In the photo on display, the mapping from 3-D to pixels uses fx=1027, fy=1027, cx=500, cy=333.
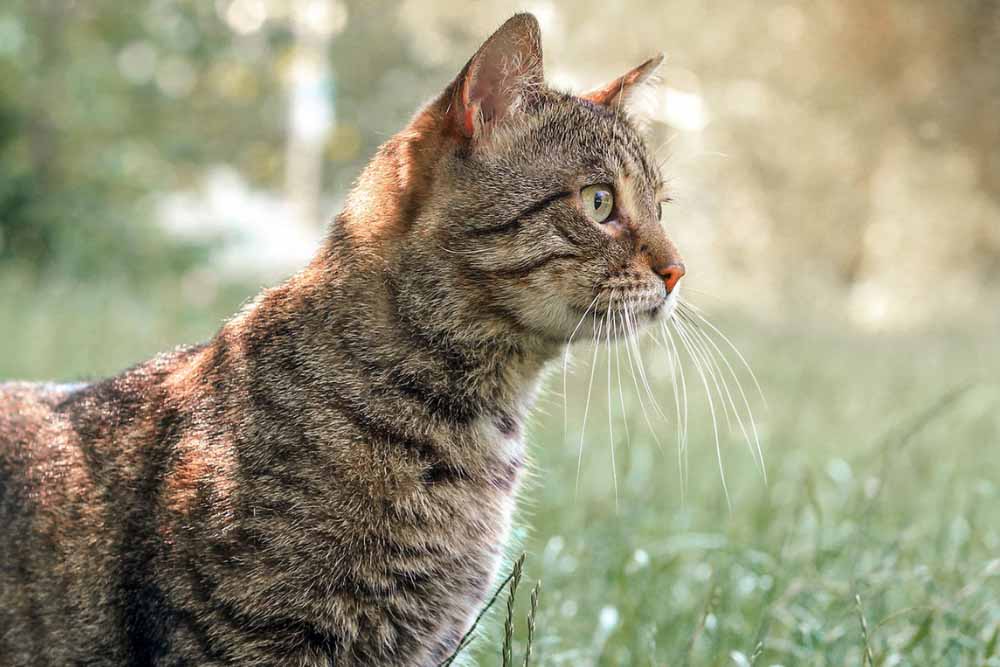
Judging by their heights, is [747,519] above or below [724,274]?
below

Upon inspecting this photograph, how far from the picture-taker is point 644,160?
2.42m

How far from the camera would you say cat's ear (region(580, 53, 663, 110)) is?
98.7 inches

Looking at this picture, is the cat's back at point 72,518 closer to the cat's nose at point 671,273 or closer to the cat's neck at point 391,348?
the cat's neck at point 391,348

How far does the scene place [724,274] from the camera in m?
13.6

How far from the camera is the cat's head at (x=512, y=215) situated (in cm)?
209

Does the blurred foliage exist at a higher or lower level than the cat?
higher

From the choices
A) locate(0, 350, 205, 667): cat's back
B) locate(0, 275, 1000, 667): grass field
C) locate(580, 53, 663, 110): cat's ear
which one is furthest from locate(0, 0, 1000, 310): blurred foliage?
locate(0, 350, 205, 667): cat's back

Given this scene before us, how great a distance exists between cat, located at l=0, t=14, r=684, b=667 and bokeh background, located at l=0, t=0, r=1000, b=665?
0.26 meters

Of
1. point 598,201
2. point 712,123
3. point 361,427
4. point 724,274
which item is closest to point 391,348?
point 361,427

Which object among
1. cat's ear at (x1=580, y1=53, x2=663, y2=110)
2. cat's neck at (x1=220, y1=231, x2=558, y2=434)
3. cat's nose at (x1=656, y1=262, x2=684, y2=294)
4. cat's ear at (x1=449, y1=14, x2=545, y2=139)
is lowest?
cat's neck at (x1=220, y1=231, x2=558, y2=434)

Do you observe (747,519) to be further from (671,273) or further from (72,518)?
(72,518)

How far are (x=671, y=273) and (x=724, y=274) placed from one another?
38.5ft

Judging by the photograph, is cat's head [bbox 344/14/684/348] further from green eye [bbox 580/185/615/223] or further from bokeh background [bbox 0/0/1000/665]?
bokeh background [bbox 0/0/1000/665]

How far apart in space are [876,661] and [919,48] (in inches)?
278
